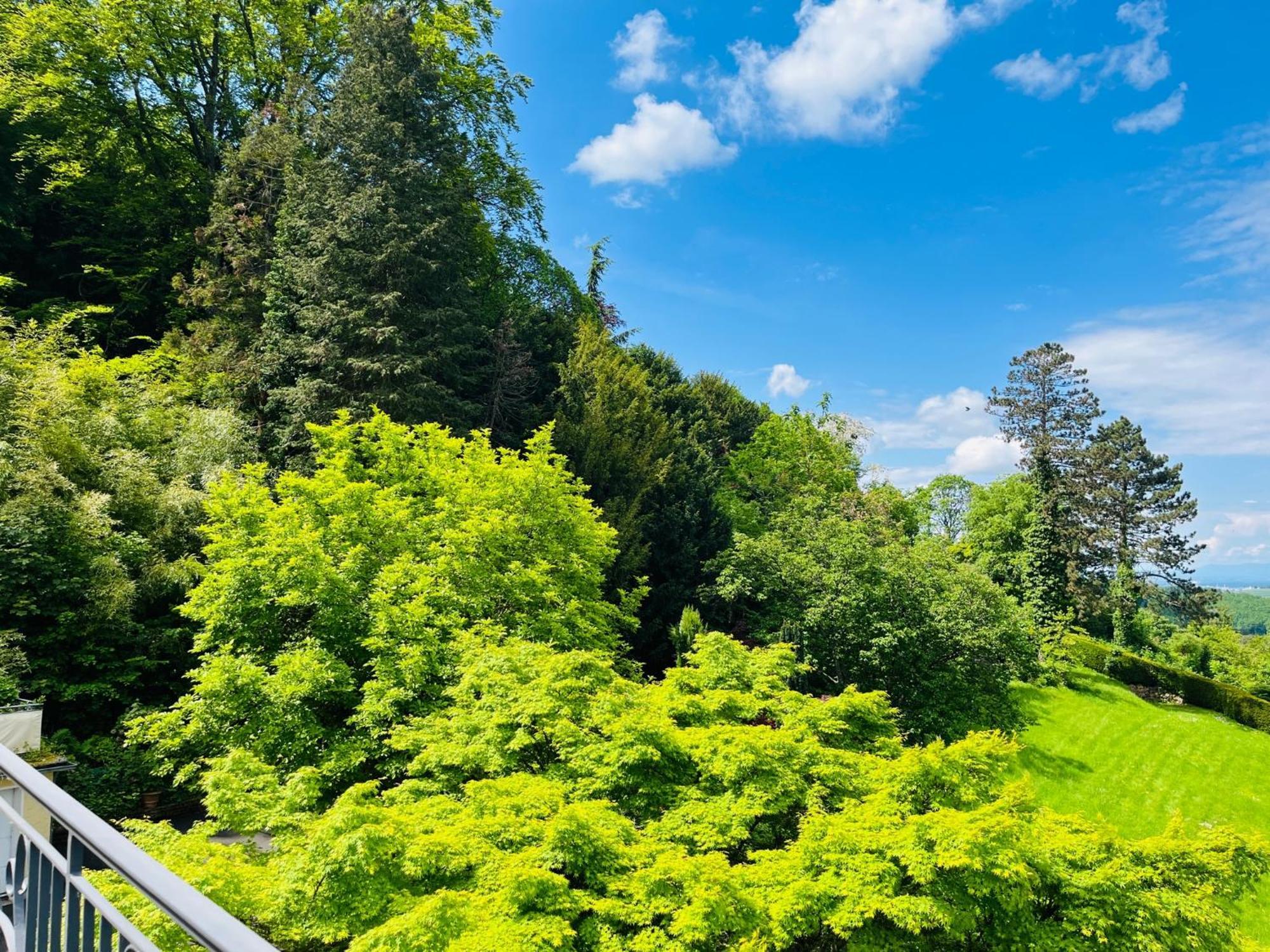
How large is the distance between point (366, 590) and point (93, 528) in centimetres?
602

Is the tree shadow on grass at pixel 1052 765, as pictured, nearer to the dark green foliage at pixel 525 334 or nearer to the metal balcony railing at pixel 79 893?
the dark green foliage at pixel 525 334

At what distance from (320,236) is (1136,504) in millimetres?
43183

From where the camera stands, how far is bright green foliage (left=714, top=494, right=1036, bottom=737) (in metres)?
18.0

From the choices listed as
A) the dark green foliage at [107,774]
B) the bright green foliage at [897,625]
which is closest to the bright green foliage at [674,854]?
the dark green foliage at [107,774]

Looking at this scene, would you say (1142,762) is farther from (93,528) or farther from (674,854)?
(93,528)

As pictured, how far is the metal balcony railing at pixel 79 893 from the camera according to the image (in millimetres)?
1278

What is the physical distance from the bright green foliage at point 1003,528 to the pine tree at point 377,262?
90.8ft

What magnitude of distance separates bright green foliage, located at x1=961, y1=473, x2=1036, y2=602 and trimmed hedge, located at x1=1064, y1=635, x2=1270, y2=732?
4.12 metres

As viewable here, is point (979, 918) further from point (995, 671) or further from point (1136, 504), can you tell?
point (1136, 504)

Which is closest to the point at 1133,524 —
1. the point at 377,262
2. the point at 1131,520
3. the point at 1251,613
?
the point at 1131,520

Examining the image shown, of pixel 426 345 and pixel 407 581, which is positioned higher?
pixel 426 345

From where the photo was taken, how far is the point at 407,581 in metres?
11.9

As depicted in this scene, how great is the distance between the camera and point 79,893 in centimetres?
182

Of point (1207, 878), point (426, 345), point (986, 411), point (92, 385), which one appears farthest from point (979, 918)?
point (986, 411)
